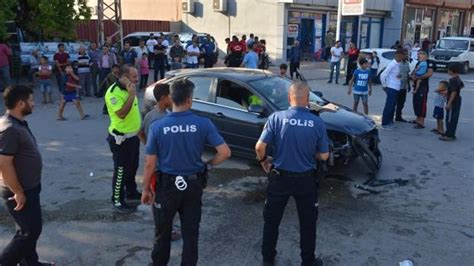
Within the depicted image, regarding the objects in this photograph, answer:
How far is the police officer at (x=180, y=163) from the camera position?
335cm

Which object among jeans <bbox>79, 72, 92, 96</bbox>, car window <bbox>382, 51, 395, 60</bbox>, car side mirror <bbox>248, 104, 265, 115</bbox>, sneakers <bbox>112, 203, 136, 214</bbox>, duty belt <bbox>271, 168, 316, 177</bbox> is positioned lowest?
sneakers <bbox>112, 203, 136, 214</bbox>

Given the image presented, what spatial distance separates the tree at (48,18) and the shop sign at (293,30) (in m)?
11.6

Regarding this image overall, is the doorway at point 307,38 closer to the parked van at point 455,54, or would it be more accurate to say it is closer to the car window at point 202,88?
the parked van at point 455,54

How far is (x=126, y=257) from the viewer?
14.0 ft

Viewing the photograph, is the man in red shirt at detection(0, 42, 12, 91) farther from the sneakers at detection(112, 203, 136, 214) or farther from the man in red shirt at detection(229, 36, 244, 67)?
the sneakers at detection(112, 203, 136, 214)

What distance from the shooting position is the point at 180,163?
3.40 m

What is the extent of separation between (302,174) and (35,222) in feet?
6.89

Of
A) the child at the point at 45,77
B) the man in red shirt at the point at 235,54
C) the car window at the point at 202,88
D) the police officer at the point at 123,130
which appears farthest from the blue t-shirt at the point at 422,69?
the child at the point at 45,77

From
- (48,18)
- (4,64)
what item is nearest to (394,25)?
(48,18)

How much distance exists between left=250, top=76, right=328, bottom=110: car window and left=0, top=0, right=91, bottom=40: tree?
12458 mm

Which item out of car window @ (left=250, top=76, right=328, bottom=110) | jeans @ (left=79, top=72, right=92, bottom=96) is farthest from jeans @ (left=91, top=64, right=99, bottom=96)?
car window @ (left=250, top=76, right=328, bottom=110)

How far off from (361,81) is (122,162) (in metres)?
6.51

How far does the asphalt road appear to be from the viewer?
14.4 ft

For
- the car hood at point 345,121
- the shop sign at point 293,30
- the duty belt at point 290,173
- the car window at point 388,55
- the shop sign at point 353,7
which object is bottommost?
the car hood at point 345,121
